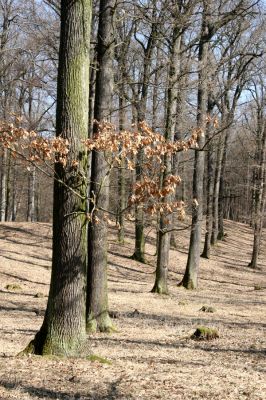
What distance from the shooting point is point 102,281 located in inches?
396

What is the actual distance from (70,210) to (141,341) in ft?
12.0

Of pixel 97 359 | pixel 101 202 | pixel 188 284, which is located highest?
pixel 101 202

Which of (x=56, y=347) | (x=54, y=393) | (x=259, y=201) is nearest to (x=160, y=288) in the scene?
(x=56, y=347)

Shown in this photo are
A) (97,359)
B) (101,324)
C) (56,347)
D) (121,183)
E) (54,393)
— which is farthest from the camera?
(121,183)

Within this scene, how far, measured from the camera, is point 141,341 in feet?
31.1

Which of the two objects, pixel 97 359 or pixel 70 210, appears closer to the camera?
pixel 70 210

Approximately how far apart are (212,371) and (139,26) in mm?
14884

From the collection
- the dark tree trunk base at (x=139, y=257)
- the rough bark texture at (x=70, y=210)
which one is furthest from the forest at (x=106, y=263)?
the dark tree trunk base at (x=139, y=257)

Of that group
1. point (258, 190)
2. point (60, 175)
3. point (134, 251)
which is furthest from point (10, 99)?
point (60, 175)

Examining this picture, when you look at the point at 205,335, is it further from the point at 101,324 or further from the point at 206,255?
the point at 206,255

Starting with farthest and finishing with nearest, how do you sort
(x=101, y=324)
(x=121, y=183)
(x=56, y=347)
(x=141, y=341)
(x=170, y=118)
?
(x=121, y=183) < (x=170, y=118) < (x=101, y=324) < (x=141, y=341) < (x=56, y=347)

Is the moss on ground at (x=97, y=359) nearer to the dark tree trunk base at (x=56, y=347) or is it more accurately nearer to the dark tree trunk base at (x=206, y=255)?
the dark tree trunk base at (x=56, y=347)

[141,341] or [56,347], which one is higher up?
[56,347]

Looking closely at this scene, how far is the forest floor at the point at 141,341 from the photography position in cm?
603
